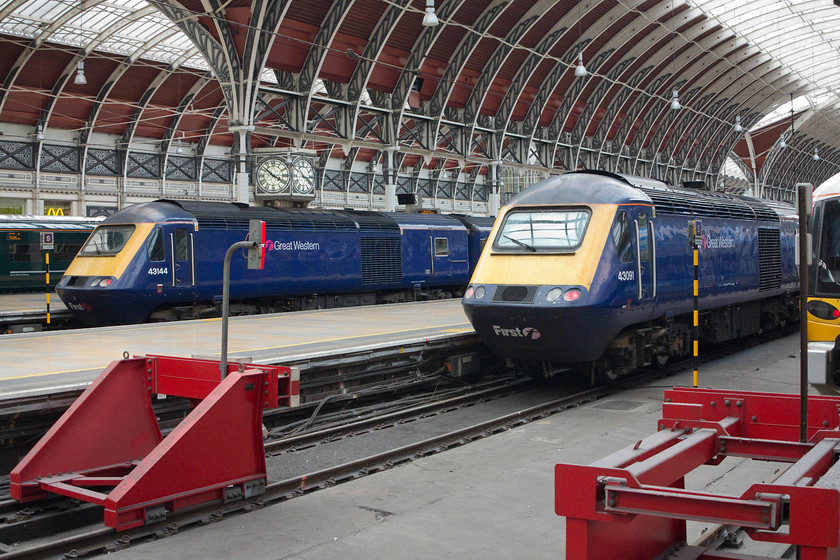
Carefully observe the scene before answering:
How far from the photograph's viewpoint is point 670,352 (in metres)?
14.3

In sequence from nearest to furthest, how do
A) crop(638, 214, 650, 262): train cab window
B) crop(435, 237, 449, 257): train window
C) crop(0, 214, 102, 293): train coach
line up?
1. crop(638, 214, 650, 262): train cab window
2. crop(435, 237, 449, 257): train window
3. crop(0, 214, 102, 293): train coach

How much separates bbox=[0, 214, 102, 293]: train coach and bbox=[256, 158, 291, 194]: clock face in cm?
909

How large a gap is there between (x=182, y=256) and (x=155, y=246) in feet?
2.39

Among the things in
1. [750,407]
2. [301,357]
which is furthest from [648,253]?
[750,407]

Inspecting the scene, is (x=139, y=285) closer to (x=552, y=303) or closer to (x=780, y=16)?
(x=552, y=303)

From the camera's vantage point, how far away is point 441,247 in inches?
1048

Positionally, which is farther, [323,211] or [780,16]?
[780,16]

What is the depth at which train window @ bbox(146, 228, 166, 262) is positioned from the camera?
17.7 metres

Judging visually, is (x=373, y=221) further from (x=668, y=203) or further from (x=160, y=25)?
(x=160, y=25)

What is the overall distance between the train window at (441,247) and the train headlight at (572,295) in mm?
15207

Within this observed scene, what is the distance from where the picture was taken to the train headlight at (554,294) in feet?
37.0

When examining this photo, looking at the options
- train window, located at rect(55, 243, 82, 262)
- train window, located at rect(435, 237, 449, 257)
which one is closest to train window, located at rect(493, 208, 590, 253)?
train window, located at rect(435, 237, 449, 257)

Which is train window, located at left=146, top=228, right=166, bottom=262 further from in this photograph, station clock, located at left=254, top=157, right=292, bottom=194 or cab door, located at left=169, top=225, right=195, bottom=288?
station clock, located at left=254, top=157, right=292, bottom=194

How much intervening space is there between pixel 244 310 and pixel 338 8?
1209 centimetres
